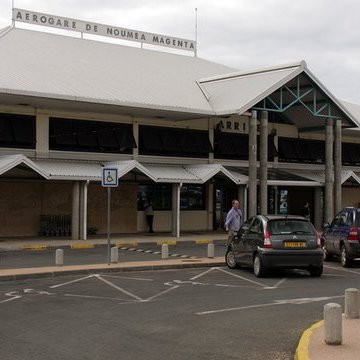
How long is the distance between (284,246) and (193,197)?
19.1 meters

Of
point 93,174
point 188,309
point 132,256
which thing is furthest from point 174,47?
point 188,309

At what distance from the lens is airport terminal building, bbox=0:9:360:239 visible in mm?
27766

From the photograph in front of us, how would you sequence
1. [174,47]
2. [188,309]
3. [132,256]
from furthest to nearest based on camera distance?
[174,47]
[132,256]
[188,309]

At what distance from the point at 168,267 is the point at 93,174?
33.6 ft

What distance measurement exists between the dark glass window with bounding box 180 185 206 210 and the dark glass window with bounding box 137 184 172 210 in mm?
723

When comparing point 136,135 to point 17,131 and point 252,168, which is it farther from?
point 17,131

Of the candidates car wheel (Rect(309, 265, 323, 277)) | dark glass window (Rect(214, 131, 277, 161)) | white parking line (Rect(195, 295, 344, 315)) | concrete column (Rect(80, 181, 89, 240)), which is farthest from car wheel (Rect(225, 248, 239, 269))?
dark glass window (Rect(214, 131, 277, 161))

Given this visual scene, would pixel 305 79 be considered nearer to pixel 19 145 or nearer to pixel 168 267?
pixel 19 145

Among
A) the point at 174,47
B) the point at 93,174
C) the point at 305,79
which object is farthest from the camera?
the point at 174,47

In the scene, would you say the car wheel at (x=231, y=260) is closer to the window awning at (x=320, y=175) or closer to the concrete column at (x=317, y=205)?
the window awning at (x=320, y=175)

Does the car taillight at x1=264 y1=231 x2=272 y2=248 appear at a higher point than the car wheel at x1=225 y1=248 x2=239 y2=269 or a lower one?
higher

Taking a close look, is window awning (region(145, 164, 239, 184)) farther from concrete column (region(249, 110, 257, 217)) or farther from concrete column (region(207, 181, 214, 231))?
concrete column (region(207, 181, 214, 231))

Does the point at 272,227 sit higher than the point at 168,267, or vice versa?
the point at 272,227

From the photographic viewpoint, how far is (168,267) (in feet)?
59.0
